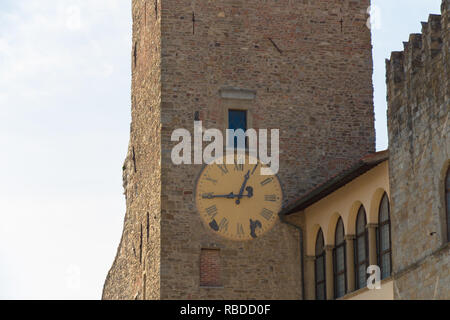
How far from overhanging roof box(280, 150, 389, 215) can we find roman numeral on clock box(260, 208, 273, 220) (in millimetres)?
284

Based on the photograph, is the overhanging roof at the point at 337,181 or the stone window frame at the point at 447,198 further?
the overhanging roof at the point at 337,181

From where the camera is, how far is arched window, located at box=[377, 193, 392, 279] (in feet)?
95.2

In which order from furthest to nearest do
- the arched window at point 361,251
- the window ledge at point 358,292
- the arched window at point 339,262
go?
the arched window at point 339,262
the arched window at point 361,251
the window ledge at point 358,292

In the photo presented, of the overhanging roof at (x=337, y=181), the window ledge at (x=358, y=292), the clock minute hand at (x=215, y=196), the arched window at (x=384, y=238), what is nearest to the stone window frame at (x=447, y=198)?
the window ledge at (x=358, y=292)

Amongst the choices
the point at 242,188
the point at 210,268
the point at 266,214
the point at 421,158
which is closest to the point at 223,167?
the point at 242,188

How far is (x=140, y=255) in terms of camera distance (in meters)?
34.8

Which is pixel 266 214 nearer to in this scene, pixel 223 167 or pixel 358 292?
pixel 223 167

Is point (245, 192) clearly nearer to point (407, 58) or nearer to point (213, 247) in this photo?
point (213, 247)

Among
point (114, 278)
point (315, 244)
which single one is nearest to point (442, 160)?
point (315, 244)

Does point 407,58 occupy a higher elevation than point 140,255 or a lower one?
higher

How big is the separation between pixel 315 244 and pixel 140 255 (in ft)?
16.0

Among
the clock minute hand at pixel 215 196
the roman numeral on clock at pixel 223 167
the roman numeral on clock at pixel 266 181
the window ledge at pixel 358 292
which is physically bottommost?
the window ledge at pixel 358 292

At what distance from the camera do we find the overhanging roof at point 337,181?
2894cm

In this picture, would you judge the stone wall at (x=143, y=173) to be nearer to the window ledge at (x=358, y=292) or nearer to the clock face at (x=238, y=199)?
the clock face at (x=238, y=199)
